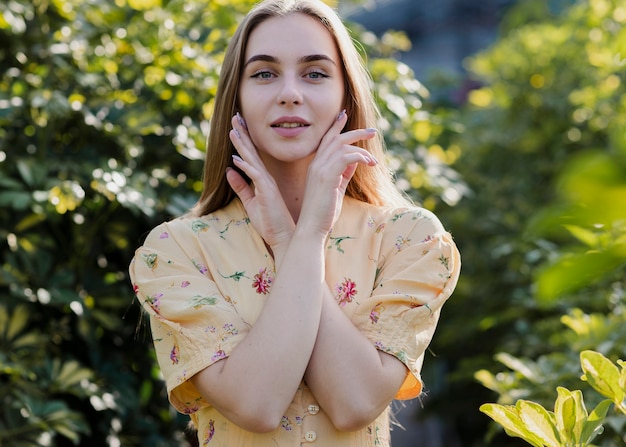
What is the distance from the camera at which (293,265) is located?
63.4 inches

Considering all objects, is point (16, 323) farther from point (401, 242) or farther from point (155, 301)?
point (401, 242)

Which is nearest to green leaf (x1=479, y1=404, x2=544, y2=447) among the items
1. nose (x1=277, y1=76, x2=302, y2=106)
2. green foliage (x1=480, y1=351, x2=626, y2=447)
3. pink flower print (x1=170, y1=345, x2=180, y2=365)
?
green foliage (x1=480, y1=351, x2=626, y2=447)

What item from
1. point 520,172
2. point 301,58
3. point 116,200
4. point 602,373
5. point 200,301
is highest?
point 301,58

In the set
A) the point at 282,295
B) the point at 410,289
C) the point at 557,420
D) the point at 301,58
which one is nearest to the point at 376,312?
the point at 410,289

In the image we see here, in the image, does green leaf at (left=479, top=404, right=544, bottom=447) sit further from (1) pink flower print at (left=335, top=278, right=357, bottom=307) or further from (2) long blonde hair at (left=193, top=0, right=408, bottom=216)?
(2) long blonde hair at (left=193, top=0, right=408, bottom=216)

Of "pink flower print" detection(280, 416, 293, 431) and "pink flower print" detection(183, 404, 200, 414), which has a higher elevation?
"pink flower print" detection(280, 416, 293, 431)

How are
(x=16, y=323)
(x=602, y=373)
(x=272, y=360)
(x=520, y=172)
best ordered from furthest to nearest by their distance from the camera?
(x=520, y=172) → (x=16, y=323) → (x=272, y=360) → (x=602, y=373)

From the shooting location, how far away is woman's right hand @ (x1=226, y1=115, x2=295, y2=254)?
1.71 metres

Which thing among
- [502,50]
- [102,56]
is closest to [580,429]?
[102,56]

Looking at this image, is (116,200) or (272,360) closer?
(272,360)

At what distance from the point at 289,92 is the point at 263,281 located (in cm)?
36

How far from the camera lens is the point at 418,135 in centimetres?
333

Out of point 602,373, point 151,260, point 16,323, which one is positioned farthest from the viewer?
point 16,323

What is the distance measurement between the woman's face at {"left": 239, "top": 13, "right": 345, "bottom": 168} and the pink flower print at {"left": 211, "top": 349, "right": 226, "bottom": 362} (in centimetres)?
41
